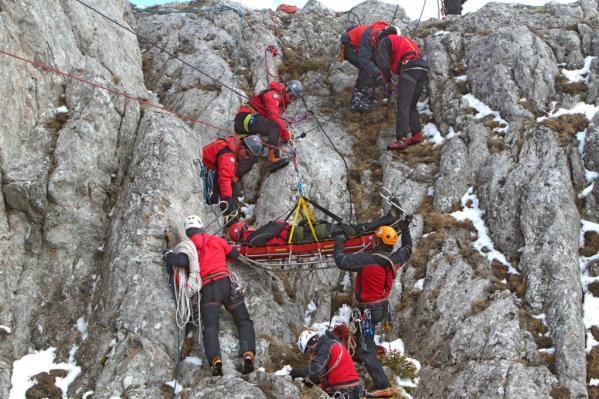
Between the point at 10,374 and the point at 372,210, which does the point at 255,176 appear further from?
the point at 10,374

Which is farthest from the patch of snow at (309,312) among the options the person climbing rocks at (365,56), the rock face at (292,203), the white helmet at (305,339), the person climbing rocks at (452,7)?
the person climbing rocks at (452,7)

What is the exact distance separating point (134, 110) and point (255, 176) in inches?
137

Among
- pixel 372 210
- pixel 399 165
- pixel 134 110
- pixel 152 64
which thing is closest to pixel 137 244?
pixel 134 110

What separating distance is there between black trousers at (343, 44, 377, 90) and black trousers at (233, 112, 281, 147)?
10.5ft

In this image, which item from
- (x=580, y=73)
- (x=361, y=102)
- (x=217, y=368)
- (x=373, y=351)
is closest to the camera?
(x=217, y=368)

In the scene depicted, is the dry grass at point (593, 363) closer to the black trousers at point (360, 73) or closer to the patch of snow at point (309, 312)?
the patch of snow at point (309, 312)

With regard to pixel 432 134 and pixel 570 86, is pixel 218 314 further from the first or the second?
pixel 570 86

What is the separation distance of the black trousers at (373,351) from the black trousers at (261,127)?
566cm

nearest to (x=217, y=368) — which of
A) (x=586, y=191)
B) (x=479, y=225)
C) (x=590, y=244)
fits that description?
(x=479, y=225)

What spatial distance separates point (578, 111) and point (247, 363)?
34.0 feet

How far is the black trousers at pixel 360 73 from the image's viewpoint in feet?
52.6

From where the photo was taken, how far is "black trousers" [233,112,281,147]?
1446 cm

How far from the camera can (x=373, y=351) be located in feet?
33.6

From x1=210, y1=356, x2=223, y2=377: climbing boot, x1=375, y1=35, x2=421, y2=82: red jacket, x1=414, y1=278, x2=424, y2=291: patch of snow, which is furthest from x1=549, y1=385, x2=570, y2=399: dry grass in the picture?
x1=375, y1=35, x2=421, y2=82: red jacket
